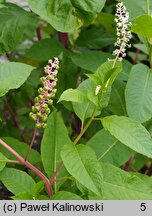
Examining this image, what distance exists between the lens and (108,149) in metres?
1.46

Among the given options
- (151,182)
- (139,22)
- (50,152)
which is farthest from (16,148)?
(139,22)

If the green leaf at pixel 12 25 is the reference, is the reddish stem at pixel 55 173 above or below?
below

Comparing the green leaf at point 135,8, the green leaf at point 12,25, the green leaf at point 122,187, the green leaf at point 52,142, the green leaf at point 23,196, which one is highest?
the green leaf at point 135,8

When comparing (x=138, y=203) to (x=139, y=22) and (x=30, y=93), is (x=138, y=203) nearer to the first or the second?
(x=139, y=22)

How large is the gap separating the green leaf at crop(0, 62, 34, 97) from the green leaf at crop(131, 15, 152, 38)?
33 cm

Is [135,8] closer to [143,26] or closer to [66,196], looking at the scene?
[143,26]

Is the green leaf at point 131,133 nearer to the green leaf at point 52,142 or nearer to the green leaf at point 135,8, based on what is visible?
the green leaf at point 52,142

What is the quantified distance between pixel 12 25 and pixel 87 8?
1.17 feet

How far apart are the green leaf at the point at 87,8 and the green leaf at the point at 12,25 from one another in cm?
31

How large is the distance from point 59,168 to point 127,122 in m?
0.23

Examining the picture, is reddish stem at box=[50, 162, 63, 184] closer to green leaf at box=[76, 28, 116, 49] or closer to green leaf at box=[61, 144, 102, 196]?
green leaf at box=[61, 144, 102, 196]

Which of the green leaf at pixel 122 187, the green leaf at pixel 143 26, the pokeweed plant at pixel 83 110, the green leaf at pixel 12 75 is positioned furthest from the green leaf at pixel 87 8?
the green leaf at pixel 122 187

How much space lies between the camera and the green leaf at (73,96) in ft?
3.75

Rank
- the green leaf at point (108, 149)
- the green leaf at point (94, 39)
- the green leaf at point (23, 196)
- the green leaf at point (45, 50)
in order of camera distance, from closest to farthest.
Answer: the green leaf at point (23, 196), the green leaf at point (108, 149), the green leaf at point (45, 50), the green leaf at point (94, 39)
